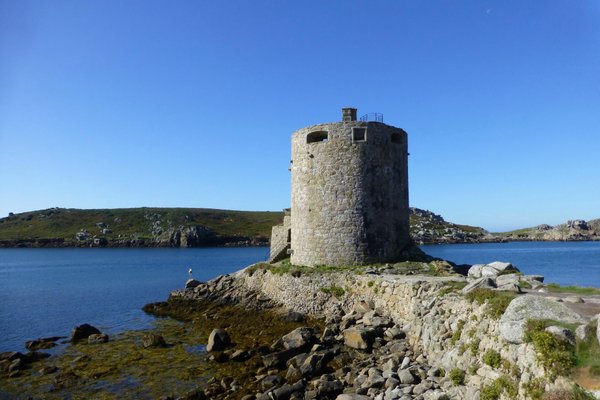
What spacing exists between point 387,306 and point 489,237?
493 ft

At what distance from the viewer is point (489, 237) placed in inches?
6073

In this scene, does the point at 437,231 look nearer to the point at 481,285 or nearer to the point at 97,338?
the point at 97,338

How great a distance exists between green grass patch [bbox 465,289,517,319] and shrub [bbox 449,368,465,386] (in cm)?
183

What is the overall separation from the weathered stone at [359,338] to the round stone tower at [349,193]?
766 cm

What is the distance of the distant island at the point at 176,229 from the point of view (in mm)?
134625

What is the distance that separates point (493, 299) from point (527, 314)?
5.98 feet

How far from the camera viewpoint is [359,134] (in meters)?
25.7

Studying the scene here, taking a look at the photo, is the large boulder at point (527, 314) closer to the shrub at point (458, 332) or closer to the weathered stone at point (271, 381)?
the shrub at point (458, 332)

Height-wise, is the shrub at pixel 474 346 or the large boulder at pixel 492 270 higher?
the large boulder at pixel 492 270

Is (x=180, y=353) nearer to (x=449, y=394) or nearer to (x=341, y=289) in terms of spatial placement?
(x=341, y=289)

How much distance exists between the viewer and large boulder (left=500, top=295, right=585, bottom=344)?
9.96 m

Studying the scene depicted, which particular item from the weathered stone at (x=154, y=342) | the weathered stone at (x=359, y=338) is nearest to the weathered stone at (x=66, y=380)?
the weathered stone at (x=154, y=342)

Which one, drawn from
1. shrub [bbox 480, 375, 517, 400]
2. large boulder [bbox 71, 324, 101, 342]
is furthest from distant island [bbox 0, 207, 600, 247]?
shrub [bbox 480, 375, 517, 400]

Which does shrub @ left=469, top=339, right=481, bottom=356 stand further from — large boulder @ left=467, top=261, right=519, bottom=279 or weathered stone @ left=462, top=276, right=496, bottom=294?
large boulder @ left=467, top=261, right=519, bottom=279
